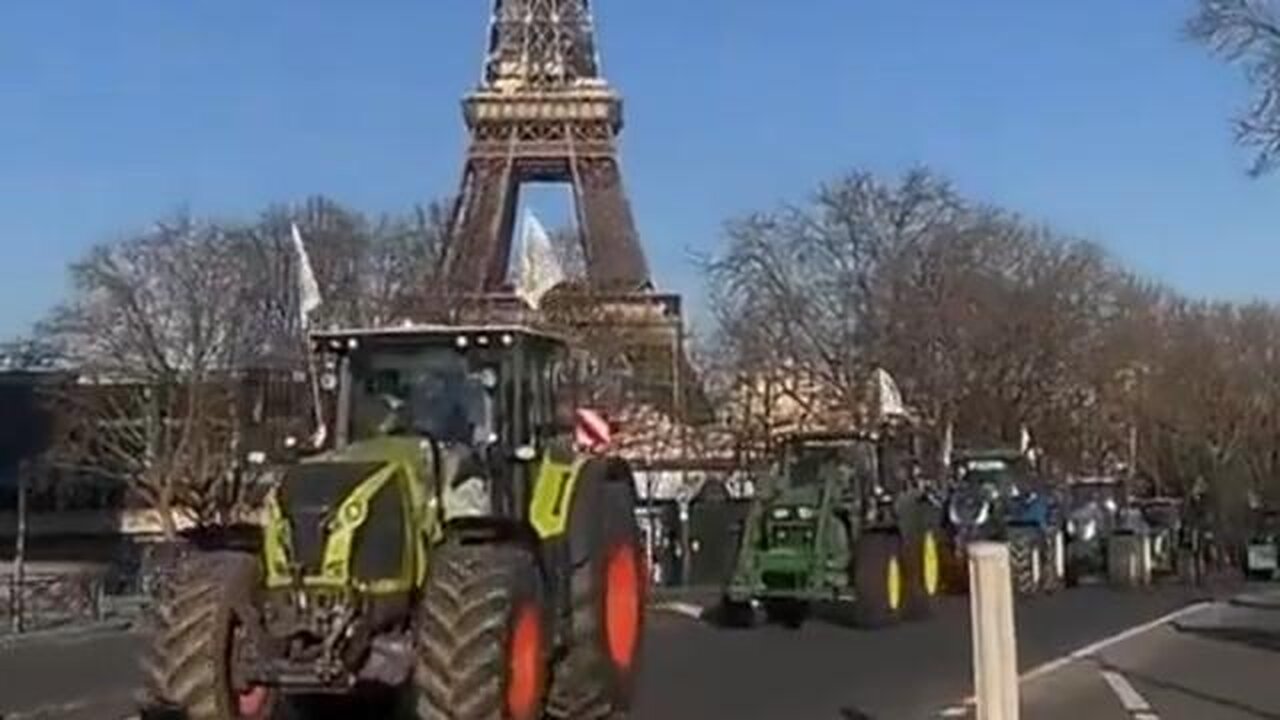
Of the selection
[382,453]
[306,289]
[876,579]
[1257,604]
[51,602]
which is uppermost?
[306,289]

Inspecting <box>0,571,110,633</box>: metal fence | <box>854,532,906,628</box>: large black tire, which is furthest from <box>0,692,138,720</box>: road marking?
<box>0,571,110,633</box>: metal fence

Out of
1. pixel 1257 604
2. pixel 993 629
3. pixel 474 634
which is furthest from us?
pixel 1257 604

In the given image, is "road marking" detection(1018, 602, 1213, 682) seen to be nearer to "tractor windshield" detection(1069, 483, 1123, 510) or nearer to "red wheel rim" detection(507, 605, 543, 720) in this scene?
"red wheel rim" detection(507, 605, 543, 720)

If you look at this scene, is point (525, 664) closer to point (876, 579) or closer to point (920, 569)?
point (876, 579)

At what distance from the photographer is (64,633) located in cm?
3559

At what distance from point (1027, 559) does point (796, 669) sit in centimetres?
1735

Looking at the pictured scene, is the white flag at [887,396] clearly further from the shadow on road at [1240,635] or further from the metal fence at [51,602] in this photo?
the shadow on road at [1240,635]

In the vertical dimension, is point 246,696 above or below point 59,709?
above

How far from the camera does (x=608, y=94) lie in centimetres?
7388

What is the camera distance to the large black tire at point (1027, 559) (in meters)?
39.9

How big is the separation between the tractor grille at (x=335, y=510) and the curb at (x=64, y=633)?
17.5 meters

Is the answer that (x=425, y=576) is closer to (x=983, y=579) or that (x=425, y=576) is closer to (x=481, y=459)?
(x=481, y=459)

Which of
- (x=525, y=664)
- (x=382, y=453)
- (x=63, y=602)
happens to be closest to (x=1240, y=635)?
(x=525, y=664)

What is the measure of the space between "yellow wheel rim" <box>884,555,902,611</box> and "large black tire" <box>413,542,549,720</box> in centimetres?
1597
